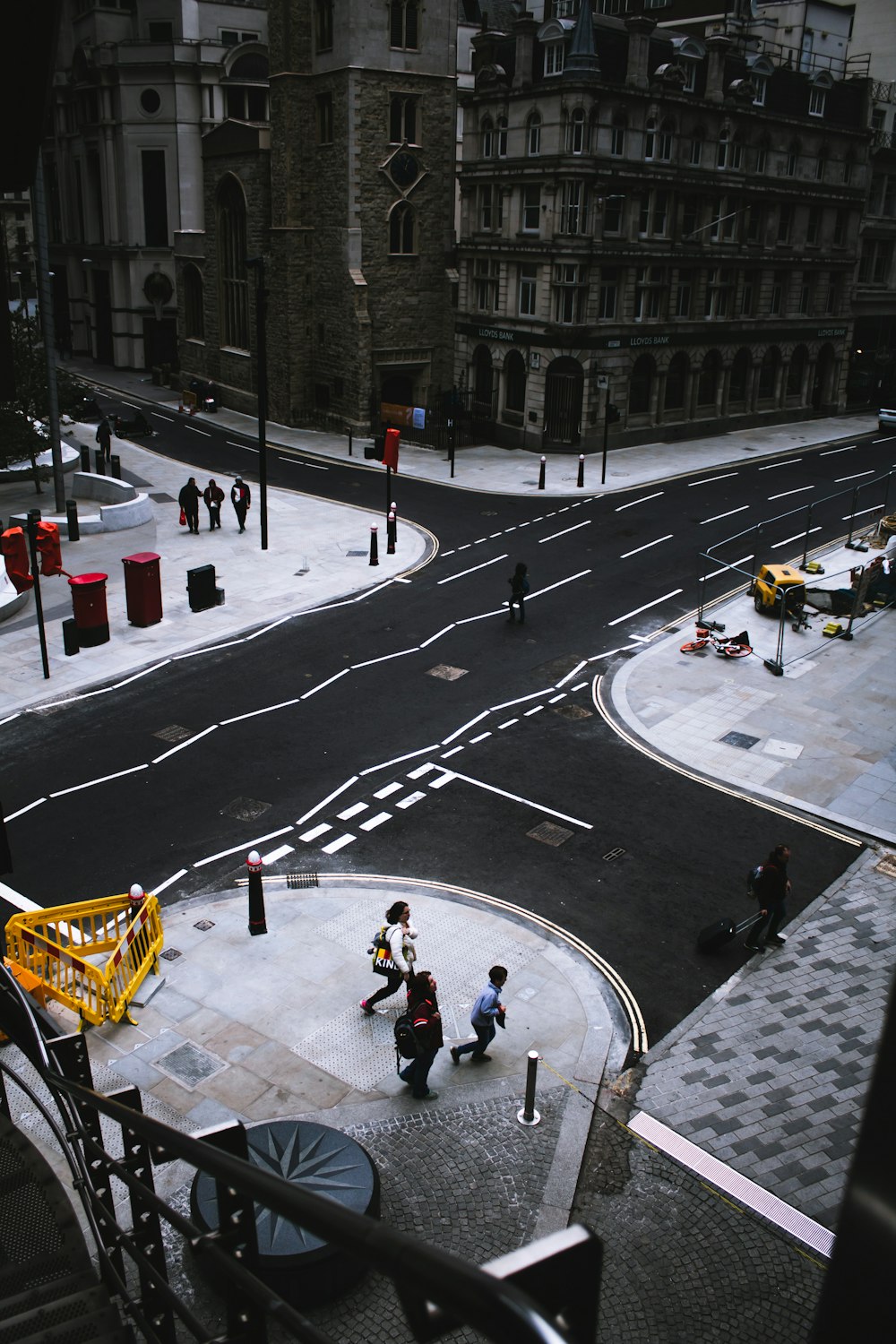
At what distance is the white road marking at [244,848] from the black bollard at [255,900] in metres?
2.08

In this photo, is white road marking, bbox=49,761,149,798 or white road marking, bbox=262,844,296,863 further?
white road marking, bbox=49,761,149,798

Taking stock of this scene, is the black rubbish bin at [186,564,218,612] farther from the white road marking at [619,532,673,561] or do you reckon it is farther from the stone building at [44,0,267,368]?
the stone building at [44,0,267,368]

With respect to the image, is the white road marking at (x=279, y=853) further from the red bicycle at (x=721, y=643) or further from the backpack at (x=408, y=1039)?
the red bicycle at (x=721, y=643)

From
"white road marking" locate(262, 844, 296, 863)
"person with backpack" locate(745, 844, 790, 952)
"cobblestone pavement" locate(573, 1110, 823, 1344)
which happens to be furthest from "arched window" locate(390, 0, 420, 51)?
"cobblestone pavement" locate(573, 1110, 823, 1344)

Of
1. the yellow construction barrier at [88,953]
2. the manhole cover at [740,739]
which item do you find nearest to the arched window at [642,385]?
the manhole cover at [740,739]

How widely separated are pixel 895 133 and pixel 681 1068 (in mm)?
60435

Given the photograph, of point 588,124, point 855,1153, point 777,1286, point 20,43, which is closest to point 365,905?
point 777,1286

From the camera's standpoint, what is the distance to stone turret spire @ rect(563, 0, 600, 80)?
138 ft

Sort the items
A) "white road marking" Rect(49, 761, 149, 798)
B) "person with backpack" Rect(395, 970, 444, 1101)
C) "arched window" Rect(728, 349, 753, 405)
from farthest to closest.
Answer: "arched window" Rect(728, 349, 753, 405) < "white road marking" Rect(49, 761, 149, 798) < "person with backpack" Rect(395, 970, 444, 1101)

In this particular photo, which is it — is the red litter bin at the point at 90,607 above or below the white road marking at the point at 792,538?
above

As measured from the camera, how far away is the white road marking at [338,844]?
16.5 meters

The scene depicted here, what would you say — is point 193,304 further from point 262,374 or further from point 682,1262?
point 682,1262

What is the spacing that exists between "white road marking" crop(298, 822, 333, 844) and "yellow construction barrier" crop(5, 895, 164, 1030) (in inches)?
134

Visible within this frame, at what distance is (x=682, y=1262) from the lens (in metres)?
9.59
